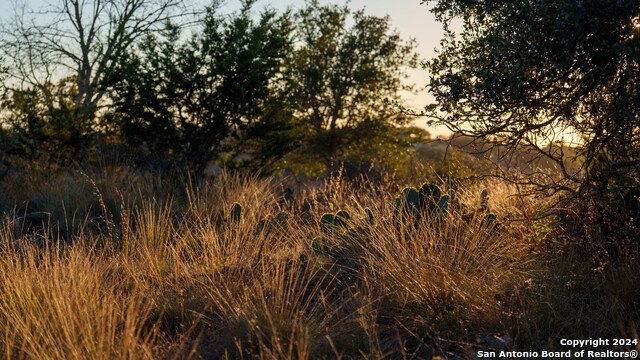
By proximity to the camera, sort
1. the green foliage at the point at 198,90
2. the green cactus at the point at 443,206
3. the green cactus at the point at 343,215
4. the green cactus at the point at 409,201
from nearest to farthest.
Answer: the green cactus at the point at 443,206
the green cactus at the point at 409,201
the green cactus at the point at 343,215
the green foliage at the point at 198,90

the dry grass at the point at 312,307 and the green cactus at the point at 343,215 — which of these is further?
the green cactus at the point at 343,215

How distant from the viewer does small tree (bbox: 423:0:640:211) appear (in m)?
3.09

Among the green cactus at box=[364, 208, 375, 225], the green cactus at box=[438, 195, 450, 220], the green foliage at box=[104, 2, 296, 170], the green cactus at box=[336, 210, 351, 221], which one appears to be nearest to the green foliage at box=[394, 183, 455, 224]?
the green cactus at box=[438, 195, 450, 220]

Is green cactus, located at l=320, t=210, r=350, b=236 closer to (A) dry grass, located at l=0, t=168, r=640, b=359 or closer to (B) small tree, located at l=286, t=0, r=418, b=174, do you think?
(A) dry grass, located at l=0, t=168, r=640, b=359

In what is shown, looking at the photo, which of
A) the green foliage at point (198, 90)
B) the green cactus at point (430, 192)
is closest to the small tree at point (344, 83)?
the green foliage at point (198, 90)

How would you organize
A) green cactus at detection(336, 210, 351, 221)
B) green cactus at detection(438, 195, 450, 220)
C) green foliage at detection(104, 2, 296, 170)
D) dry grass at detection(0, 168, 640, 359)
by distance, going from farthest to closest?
green foliage at detection(104, 2, 296, 170)
green cactus at detection(336, 210, 351, 221)
green cactus at detection(438, 195, 450, 220)
dry grass at detection(0, 168, 640, 359)

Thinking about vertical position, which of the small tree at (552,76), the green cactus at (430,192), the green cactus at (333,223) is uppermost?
the small tree at (552,76)

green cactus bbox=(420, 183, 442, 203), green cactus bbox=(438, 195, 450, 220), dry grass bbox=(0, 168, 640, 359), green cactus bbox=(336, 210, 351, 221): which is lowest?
dry grass bbox=(0, 168, 640, 359)

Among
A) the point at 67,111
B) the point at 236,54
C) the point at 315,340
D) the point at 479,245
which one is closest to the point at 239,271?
the point at 315,340

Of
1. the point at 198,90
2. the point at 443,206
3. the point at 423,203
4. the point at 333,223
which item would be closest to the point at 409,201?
the point at 423,203

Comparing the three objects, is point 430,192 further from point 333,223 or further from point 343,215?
point 333,223

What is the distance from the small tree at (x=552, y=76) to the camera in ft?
10.1

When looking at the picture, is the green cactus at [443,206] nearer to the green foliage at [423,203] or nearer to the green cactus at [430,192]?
the green foliage at [423,203]

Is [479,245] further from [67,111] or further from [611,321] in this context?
[67,111]
